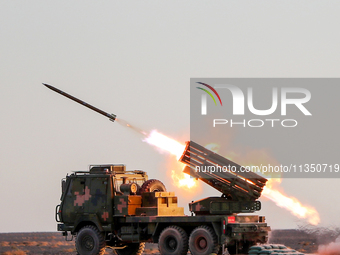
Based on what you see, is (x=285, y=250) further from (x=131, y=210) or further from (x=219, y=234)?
(x=131, y=210)

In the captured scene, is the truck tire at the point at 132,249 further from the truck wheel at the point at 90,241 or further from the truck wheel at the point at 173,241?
the truck wheel at the point at 173,241

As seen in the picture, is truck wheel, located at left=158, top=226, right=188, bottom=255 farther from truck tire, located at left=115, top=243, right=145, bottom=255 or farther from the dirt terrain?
the dirt terrain

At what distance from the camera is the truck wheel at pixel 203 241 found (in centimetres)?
2583

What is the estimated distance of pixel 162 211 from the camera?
28.1m

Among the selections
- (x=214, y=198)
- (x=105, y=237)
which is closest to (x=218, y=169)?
(x=214, y=198)

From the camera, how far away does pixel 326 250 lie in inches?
1244

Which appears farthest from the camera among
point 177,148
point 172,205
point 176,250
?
point 177,148

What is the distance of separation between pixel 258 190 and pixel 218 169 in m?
1.65

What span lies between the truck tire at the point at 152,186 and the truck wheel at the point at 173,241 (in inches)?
86.6

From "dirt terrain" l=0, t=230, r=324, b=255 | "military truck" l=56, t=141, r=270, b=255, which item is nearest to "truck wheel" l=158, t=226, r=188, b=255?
"military truck" l=56, t=141, r=270, b=255

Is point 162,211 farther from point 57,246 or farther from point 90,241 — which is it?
point 57,246

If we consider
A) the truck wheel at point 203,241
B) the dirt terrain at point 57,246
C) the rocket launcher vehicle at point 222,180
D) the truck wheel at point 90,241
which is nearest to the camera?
the truck wheel at point 203,241

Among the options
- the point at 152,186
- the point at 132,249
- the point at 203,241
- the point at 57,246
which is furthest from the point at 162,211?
the point at 57,246

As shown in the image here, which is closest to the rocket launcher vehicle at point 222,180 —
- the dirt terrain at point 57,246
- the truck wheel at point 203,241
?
the truck wheel at point 203,241
